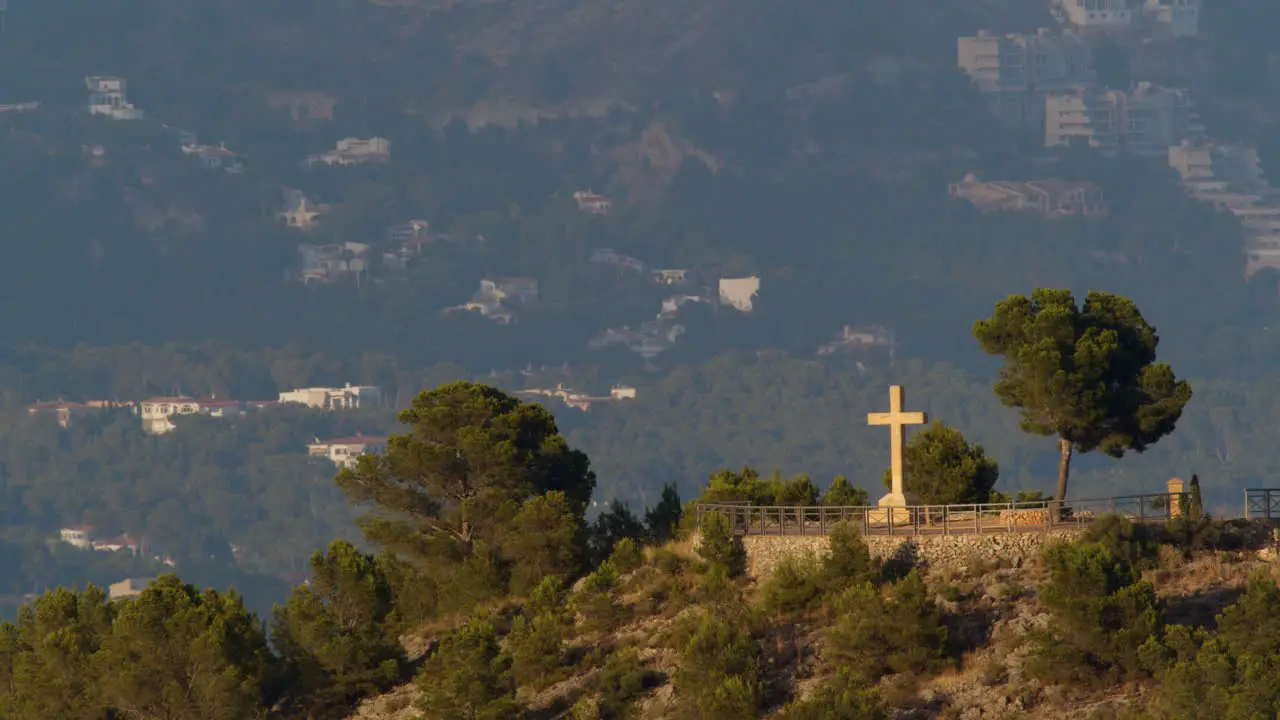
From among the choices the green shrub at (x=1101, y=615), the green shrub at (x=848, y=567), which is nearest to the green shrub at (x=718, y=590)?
the green shrub at (x=848, y=567)

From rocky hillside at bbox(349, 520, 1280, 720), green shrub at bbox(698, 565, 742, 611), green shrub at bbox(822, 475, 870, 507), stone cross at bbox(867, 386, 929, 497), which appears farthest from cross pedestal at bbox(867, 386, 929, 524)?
green shrub at bbox(822, 475, 870, 507)

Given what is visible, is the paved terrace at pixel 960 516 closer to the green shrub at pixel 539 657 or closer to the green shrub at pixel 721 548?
the green shrub at pixel 721 548

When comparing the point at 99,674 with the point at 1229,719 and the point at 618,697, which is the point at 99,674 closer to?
the point at 618,697

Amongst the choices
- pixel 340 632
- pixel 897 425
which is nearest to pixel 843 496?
pixel 897 425

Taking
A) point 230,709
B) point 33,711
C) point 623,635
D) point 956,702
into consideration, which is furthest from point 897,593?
point 33,711

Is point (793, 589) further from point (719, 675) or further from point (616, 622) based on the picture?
point (616, 622)

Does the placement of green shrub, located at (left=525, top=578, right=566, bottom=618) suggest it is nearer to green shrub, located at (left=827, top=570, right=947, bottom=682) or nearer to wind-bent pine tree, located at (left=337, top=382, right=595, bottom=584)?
wind-bent pine tree, located at (left=337, top=382, right=595, bottom=584)
